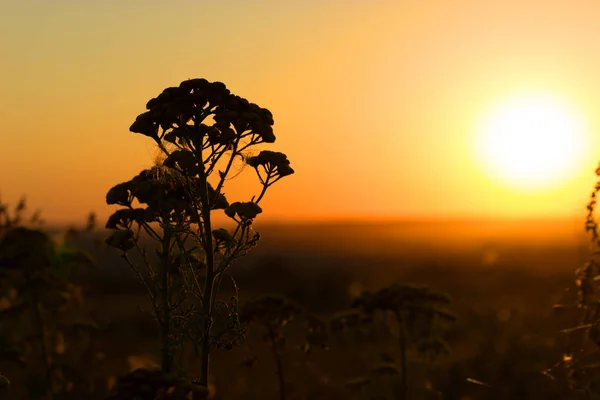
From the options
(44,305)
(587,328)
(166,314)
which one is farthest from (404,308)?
(44,305)

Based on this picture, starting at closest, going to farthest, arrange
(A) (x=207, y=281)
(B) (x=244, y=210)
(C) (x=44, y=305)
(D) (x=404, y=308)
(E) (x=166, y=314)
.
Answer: (A) (x=207, y=281)
(B) (x=244, y=210)
(E) (x=166, y=314)
(D) (x=404, y=308)
(C) (x=44, y=305)

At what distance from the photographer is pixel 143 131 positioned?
782 centimetres

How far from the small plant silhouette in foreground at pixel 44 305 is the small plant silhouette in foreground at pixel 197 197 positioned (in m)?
3.06

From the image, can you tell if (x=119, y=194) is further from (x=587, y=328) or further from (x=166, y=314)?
(x=587, y=328)

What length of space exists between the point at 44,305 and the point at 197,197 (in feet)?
17.6

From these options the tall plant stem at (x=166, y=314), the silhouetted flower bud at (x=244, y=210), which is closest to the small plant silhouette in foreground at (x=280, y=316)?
the tall plant stem at (x=166, y=314)

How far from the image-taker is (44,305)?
1217cm

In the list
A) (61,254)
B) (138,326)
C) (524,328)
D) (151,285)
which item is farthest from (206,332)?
(138,326)

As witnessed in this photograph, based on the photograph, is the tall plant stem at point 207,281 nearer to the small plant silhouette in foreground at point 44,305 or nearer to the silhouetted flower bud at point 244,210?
the silhouetted flower bud at point 244,210

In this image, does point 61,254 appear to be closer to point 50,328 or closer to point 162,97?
point 50,328

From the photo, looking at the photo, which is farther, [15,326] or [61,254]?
[15,326]

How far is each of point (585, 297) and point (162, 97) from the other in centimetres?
558

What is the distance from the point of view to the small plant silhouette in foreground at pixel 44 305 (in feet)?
36.5

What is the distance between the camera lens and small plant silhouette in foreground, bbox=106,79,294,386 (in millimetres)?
7609
